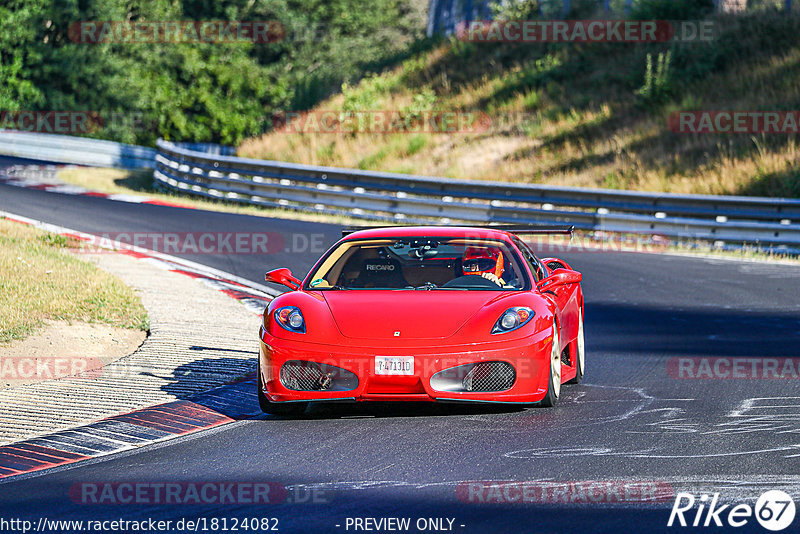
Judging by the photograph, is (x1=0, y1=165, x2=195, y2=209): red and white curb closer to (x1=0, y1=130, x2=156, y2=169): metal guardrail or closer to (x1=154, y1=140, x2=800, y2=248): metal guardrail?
(x1=154, y1=140, x2=800, y2=248): metal guardrail

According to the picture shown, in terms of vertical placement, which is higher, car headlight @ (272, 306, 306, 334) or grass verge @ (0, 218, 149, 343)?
car headlight @ (272, 306, 306, 334)

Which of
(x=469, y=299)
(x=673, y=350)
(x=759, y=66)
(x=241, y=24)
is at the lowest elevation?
(x=673, y=350)

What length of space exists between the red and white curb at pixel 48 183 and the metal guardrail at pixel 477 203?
154 cm

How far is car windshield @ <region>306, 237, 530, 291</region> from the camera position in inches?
333

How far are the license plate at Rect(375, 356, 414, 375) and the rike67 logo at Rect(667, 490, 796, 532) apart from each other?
2.30 meters

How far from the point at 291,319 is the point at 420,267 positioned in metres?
1.73

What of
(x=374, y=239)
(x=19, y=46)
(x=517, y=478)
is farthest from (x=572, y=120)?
(x=19, y=46)

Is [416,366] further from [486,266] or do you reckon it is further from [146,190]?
[146,190]

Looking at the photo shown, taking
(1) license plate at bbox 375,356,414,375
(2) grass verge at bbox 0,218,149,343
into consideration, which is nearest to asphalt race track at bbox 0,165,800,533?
(1) license plate at bbox 375,356,414,375

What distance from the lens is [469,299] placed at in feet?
26.1

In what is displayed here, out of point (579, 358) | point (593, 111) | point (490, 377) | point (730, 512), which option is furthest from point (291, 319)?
point (593, 111)

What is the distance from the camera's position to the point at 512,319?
768cm

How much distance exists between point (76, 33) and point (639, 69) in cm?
3181

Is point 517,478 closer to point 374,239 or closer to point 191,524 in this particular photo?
point 191,524
